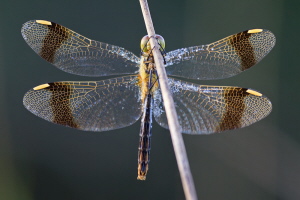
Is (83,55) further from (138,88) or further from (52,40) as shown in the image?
(138,88)

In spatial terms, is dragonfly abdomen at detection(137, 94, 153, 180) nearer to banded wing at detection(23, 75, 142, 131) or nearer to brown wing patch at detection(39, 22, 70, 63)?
banded wing at detection(23, 75, 142, 131)

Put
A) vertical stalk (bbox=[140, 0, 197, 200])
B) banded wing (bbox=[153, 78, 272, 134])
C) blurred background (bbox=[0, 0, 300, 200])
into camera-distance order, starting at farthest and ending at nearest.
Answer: blurred background (bbox=[0, 0, 300, 200]), banded wing (bbox=[153, 78, 272, 134]), vertical stalk (bbox=[140, 0, 197, 200])

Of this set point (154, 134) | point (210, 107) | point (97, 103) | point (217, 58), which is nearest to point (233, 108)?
point (210, 107)

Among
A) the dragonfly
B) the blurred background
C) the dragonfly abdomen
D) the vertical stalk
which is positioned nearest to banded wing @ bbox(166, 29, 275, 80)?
the dragonfly

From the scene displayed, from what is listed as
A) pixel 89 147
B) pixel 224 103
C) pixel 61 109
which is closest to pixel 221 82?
pixel 89 147

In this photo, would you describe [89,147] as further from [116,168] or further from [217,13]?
[217,13]
